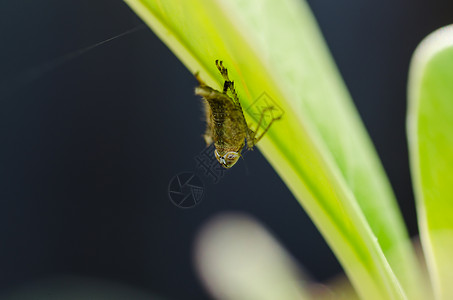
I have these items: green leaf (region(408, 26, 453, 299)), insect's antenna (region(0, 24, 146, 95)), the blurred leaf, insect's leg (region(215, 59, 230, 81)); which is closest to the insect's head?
insect's leg (region(215, 59, 230, 81))

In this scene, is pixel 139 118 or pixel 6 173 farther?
pixel 139 118

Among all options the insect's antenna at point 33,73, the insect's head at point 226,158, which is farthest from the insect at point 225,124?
the insect's antenna at point 33,73

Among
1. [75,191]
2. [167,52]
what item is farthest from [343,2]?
[75,191]

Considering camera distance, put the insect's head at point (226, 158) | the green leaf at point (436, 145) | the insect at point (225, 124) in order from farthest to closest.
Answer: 1. the insect's head at point (226, 158)
2. the insect at point (225, 124)
3. the green leaf at point (436, 145)

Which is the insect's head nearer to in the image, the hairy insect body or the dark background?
the hairy insect body

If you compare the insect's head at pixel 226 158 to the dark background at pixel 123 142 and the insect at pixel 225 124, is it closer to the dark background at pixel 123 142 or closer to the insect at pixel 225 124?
the insect at pixel 225 124

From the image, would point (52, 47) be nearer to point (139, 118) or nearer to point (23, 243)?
point (139, 118)
